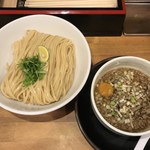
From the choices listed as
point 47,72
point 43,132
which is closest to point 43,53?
point 47,72

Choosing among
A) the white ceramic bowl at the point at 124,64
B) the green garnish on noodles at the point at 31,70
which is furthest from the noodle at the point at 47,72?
the white ceramic bowl at the point at 124,64

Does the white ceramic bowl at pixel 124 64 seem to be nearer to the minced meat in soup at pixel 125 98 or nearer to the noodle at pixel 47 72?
the minced meat in soup at pixel 125 98

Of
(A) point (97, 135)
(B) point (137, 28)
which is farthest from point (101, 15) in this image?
(A) point (97, 135)

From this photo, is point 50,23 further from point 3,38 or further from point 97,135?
point 97,135

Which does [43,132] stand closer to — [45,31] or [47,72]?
[47,72]

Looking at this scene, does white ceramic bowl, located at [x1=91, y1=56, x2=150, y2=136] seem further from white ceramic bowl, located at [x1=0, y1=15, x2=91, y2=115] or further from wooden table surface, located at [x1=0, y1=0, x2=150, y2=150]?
wooden table surface, located at [x1=0, y1=0, x2=150, y2=150]
